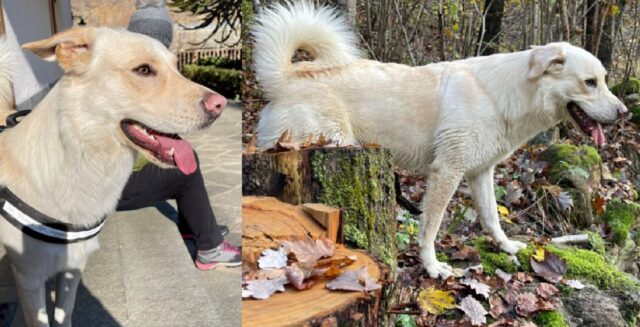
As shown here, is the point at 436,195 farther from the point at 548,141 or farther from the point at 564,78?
the point at 548,141

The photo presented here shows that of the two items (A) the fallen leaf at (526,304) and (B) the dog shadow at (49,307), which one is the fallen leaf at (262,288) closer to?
(B) the dog shadow at (49,307)

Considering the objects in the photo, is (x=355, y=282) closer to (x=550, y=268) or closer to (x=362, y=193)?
(x=362, y=193)

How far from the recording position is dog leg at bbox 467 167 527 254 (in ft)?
6.30

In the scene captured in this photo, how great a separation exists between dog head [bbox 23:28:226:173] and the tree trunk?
136 cm

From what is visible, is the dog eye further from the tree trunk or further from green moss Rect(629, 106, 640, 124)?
green moss Rect(629, 106, 640, 124)

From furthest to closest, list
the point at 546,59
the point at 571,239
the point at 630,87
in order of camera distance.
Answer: the point at 630,87 < the point at 571,239 < the point at 546,59

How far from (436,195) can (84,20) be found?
1.16 meters

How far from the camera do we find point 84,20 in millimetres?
980

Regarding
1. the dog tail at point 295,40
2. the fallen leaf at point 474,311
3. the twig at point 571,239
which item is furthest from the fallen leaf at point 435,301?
the dog tail at point 295,40

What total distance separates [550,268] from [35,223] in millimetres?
1697

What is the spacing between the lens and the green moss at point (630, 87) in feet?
7.87

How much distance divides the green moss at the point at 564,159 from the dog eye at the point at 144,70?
167cm

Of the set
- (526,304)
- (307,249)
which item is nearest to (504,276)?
(526,304)

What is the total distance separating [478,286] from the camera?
1862mm
